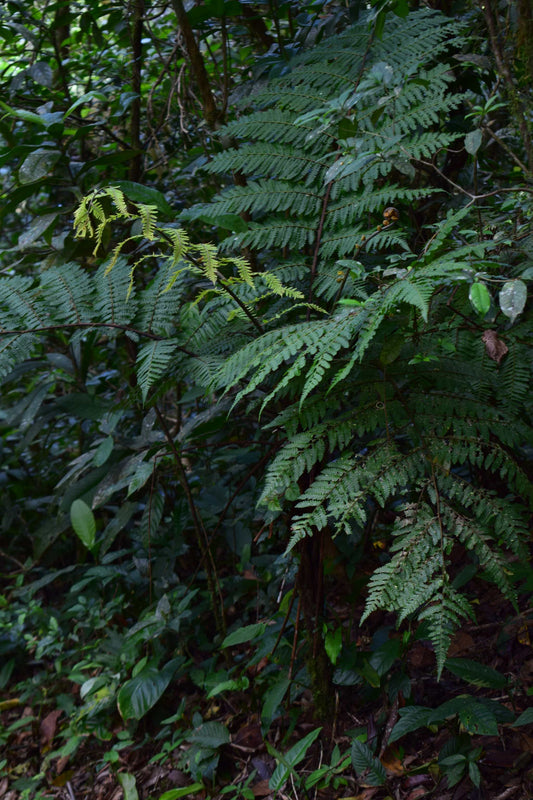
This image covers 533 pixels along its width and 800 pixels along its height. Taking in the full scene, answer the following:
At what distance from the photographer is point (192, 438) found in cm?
196

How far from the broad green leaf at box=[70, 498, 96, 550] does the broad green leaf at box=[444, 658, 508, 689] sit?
1.34m

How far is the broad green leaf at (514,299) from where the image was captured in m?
1.12

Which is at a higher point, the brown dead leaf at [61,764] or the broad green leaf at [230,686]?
the broad green leaf at [230,686]

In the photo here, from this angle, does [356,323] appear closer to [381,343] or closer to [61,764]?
[381,343]

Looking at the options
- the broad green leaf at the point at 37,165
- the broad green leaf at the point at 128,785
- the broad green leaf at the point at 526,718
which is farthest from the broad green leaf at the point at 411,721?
the broad green leaf at the point at 37,165

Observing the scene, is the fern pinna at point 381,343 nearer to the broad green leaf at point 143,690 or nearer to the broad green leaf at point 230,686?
the broad green leaf at point 230,686

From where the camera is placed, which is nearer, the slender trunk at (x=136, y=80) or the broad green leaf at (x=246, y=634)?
the broad green leaf at (x=246, y=634)

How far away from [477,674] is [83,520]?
1.42 meters

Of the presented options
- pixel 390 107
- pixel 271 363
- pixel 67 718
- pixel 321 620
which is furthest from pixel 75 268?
pixel 67 718

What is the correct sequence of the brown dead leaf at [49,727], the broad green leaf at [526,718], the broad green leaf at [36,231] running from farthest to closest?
the brown dead leaf at [49,727], the broad green leaf at [36,231], the broad green leaf at [526,718]

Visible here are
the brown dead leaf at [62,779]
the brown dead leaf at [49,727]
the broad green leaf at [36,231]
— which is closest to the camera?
the broad green leaf at [36,231]

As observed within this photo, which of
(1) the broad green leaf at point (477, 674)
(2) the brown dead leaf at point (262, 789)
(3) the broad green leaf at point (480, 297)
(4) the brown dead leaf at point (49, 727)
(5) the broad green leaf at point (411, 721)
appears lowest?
(4) the brown dead leaf at point (49, 727)

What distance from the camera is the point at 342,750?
177cm

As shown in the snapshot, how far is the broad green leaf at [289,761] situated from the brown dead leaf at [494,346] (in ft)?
3.53
